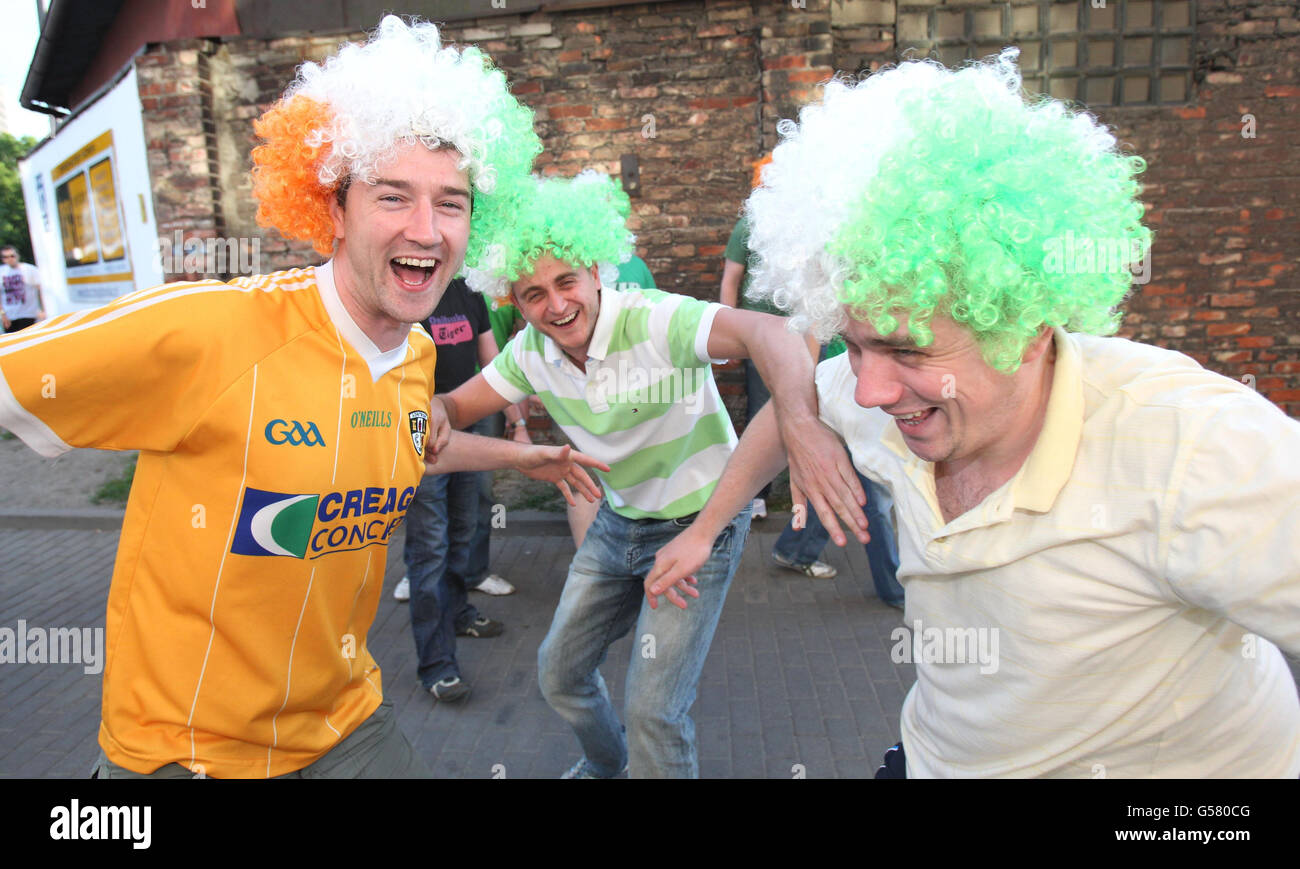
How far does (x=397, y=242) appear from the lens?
2.03 m

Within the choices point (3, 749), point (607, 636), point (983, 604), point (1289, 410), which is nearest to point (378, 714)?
point (607, 636)

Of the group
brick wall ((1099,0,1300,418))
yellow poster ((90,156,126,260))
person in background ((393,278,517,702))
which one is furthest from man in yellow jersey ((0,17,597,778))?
yellow poster ((90,156,126,260))

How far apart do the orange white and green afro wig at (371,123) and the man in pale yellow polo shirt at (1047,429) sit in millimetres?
1048

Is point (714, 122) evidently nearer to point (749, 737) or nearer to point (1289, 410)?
point (749, 737)

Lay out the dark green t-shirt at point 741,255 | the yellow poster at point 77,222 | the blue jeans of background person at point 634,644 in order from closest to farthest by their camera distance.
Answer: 1. the blue jeans of background person at point 634,644
2. the dark green t-shirt at point 741,255
3. the yellow poster at point 77,222

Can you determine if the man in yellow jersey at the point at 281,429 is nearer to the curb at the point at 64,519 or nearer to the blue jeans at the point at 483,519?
the blue jeans at the point at 483,519

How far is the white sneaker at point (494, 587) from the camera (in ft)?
17.7

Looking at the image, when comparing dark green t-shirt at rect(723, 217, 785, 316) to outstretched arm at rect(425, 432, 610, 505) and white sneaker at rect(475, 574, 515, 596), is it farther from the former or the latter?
outstretched arm at rect(425, 432, 610, 505)

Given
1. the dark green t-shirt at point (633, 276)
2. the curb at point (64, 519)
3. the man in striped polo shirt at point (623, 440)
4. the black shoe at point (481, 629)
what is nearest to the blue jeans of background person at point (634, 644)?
the man in striped polo shirt at point (623, 440)

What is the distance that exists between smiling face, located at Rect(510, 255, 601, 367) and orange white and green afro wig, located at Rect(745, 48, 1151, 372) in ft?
4.96

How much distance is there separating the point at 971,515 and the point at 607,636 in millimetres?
1745

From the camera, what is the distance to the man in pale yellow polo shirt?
1.30m

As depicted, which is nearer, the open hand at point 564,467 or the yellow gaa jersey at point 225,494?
the yellow gaa jersey at point 225,494

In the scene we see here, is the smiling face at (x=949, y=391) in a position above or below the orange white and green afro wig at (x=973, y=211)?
below
